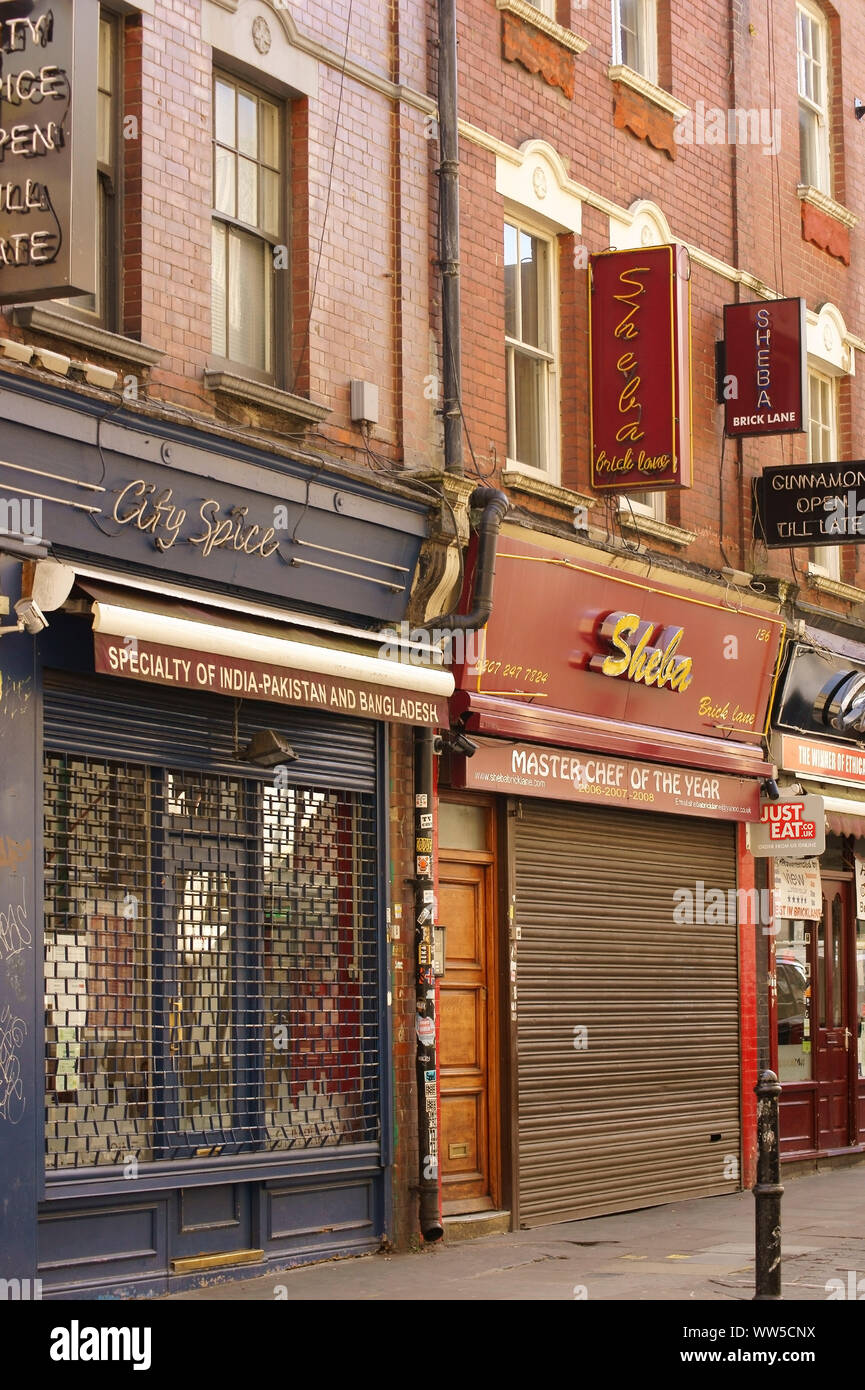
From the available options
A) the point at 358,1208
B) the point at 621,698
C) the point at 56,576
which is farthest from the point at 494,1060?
the point at 56,576

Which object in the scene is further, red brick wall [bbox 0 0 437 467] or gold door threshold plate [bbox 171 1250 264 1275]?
red brick wall [bbox 0 0 437 467]

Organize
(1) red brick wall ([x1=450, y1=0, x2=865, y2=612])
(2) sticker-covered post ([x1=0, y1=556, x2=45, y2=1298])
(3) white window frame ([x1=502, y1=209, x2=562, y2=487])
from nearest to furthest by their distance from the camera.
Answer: (2) sticker-covered post ([x1=0, y1=556, x2=45, y2=1298]) → (1) red brick wall ([x1=450, y1=0, x2=865, y2=612]) → (3) white window frame ([x1=502, y1=209, x2=562, y2=487])

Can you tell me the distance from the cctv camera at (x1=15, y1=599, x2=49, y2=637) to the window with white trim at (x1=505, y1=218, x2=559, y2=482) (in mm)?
6064

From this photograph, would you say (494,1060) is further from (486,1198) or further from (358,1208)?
(358,1208)

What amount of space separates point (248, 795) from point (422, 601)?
2122 mm

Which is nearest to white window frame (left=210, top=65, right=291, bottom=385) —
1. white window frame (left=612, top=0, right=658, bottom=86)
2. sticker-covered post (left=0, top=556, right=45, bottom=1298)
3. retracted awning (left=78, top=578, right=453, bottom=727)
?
retracted awning (left=78, top=578, right=453, bottom=727)

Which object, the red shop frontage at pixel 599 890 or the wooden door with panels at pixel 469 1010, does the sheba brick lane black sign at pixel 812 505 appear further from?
the wooden door with panels at pixel 469 1010

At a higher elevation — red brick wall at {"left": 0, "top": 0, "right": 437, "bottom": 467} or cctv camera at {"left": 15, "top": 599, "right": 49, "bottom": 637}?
red brick wall at {"left": 0, "top": 0, "right": 437, "bottom": 467}

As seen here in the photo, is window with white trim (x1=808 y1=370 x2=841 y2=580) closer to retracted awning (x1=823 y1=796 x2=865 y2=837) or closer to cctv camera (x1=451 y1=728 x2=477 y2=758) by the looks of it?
retracted awning (x1=823 y1=796 x2=865 y2=837)

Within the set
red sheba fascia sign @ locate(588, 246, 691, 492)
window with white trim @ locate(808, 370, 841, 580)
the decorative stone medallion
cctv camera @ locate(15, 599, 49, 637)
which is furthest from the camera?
window with white trim @ locate(808, 370, 841, 580)

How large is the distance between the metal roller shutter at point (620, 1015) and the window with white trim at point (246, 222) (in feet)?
13.6

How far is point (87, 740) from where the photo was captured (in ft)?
35.9

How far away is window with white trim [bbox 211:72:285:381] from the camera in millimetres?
12414

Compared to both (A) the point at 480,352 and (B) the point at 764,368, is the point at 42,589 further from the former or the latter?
(B) the point at 764,368
